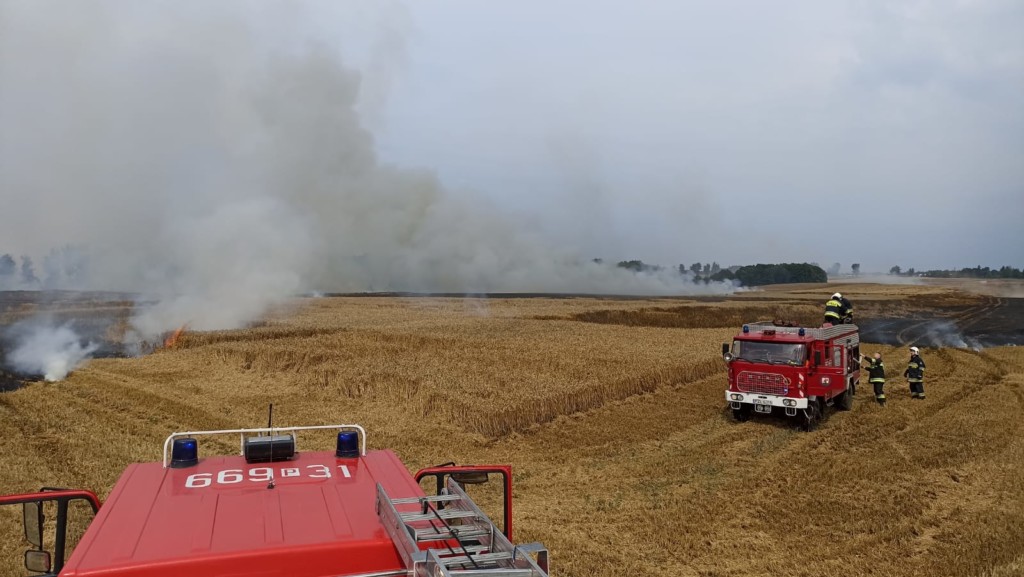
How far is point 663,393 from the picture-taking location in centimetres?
2431

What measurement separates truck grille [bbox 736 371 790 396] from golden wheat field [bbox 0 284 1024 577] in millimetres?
1119

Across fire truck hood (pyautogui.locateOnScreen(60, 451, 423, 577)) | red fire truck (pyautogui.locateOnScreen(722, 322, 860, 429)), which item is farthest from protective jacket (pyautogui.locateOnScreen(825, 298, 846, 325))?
fire truck hood (pyautogui.locateOnScreen(60, 451, 423, 577))

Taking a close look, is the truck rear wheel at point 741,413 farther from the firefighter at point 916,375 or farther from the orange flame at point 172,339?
the orange flame at point 172,339

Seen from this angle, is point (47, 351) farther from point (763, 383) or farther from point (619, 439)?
point (763, 383)

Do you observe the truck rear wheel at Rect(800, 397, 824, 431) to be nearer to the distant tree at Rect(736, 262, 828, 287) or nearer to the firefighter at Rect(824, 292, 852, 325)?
the firefighter at Rect(824, 292, 852, 325)

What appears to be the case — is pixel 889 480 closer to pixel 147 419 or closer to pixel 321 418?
pixel 321 418

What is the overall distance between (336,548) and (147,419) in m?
16.9

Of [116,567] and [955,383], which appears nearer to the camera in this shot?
[116,567]

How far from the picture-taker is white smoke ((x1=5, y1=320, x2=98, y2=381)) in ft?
83.6

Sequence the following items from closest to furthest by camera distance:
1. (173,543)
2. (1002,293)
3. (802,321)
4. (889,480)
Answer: (173,543), (889,480), (802,321), (1002,293)

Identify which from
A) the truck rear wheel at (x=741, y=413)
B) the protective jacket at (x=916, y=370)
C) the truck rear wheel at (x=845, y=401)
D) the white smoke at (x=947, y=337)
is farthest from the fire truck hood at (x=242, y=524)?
the white smoke at (x=947, y=337)

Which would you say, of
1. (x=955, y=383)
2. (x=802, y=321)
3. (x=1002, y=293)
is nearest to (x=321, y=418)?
(x=955, y=383)

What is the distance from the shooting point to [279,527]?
4.45m

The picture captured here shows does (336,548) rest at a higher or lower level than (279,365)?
higher
